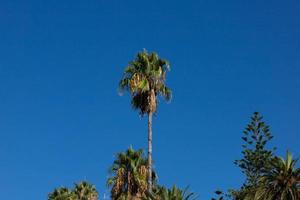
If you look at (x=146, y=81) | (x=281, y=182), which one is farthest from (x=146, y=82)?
(x=281, y=182)

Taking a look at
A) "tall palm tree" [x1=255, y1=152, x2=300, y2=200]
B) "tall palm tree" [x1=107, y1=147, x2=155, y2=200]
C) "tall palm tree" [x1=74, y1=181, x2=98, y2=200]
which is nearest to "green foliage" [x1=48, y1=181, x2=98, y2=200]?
"tall palm tree" [x1=74, y1=181, x2=98, y2=200]

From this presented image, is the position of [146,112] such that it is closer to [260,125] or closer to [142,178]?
[142,178]

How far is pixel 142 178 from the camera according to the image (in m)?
56.7

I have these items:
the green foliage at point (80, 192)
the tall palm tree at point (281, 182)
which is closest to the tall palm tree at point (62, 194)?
the green foliage at point (80, 192)

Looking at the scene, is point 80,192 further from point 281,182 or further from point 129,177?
point 281,182

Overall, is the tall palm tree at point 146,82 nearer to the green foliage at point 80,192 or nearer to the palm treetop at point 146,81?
the palm treetop at point 146,81

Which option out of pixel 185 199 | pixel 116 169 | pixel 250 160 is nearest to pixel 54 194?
pixel 116 169

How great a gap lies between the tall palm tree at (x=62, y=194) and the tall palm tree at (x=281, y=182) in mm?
27046

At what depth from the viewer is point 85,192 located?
7394 cm

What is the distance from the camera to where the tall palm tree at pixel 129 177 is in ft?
185

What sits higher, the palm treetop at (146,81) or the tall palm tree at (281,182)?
the palm treetop at (146,81)

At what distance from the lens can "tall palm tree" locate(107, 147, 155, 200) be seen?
56.4 meters

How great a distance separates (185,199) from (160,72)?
1162 cm

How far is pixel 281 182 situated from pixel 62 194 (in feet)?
101
